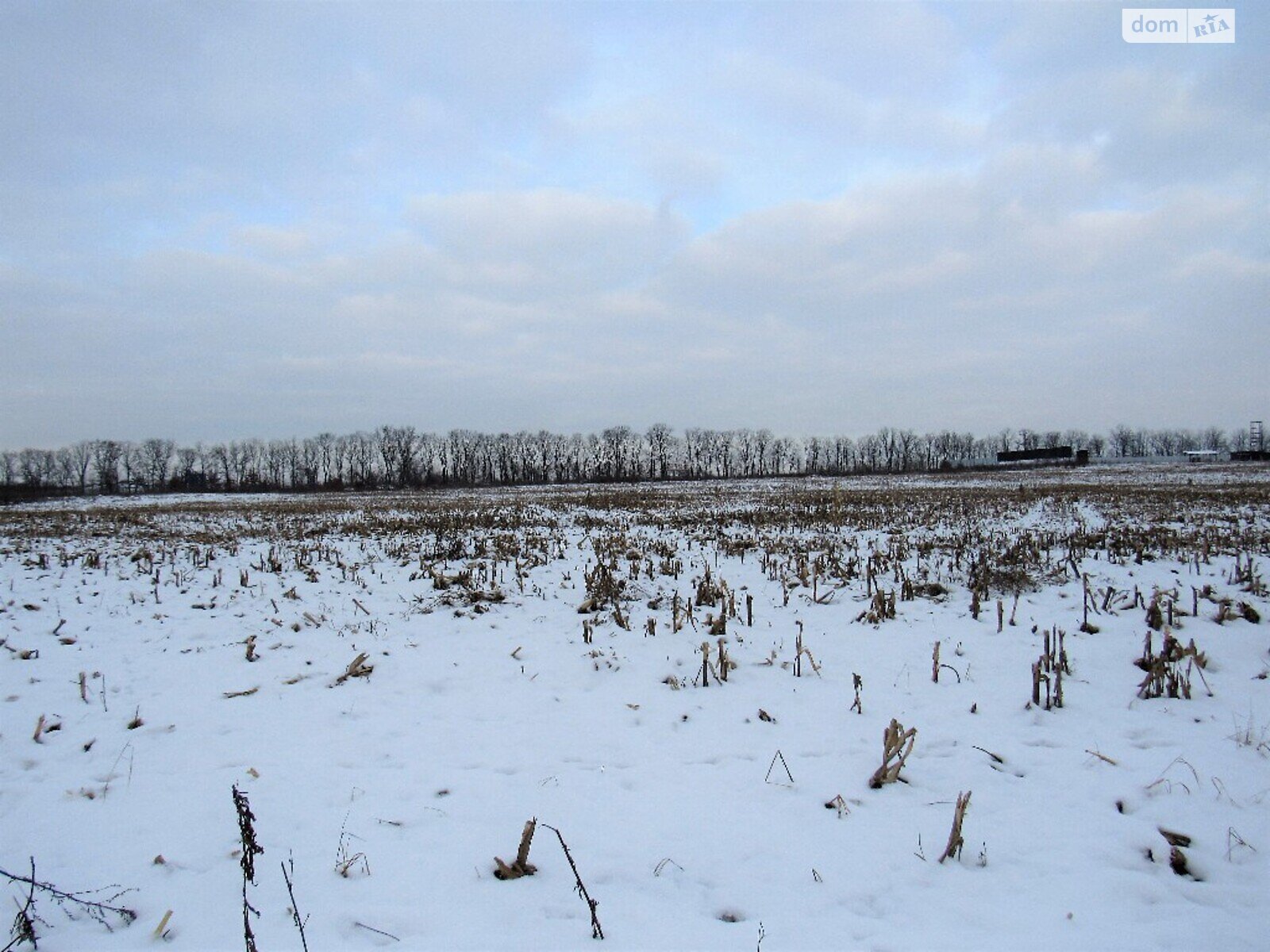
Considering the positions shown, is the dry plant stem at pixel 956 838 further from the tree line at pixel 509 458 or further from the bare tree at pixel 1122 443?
the bare tree at pixel 1122 443

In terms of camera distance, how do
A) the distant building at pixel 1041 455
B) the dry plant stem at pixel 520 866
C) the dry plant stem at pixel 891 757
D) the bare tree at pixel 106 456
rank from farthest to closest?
the bare tree at pixel 106 456, the distant building at pixel 1041 455, the dry plant stem at pixel 891 757, the dry plant stem at pixel 520 866

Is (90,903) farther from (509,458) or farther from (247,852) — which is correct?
(509,458)

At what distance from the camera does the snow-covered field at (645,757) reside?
3090 millimetres

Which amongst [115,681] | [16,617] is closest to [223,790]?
[115,681]

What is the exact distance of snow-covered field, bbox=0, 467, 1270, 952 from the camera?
3.09m

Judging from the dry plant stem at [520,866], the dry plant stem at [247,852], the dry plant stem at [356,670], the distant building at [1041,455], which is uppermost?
the distant building at [1041,455]

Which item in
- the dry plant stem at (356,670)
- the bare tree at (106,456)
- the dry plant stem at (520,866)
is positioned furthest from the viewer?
the bare tree at (106,456)

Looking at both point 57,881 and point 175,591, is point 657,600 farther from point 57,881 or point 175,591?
point 175,591

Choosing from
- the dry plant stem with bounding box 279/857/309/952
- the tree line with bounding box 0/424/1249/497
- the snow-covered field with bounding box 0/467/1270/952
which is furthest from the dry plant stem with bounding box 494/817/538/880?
the tree line with bounding box 0/424/1249/497

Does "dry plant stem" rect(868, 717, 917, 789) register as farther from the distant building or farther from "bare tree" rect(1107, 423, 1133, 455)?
"bare tree" rect(1107, 423, 1133, 455)

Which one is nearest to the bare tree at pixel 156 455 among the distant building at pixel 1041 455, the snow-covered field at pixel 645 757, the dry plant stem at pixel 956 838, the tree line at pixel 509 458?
the tree line at pixel 509 458

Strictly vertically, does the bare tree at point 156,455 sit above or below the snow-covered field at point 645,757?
above

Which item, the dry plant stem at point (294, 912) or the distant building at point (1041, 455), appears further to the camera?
the distant building at point (1041, 455)

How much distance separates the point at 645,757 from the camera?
4.74m
